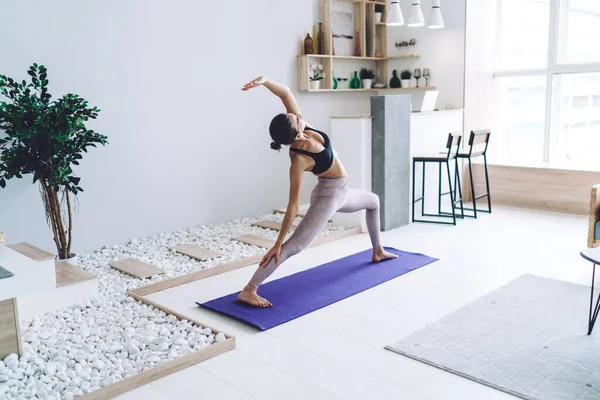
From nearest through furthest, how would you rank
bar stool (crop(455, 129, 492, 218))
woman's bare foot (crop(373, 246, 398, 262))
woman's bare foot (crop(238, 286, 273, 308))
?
1. woman's bare foot (crop(238, 286, 273, 308))
2. woman's bare foot (crop(373, 246, 398, 262))
3. bar stool (crop(455, 129, 492, 218))

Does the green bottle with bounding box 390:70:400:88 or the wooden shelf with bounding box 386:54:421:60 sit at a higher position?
the wooden shelf with bounding box 386:54:421:60

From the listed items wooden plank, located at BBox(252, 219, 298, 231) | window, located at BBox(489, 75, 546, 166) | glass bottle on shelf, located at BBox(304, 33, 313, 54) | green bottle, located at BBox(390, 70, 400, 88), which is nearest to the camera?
wooden plank, located at BBox(252, 219, 298, 231)

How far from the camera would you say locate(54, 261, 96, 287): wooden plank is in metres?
3.45

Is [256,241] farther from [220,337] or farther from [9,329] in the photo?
[9,329]

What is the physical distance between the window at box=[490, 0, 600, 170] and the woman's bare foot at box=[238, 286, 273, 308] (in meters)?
4.09

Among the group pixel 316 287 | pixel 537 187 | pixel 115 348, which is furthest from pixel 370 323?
pixel 537 187

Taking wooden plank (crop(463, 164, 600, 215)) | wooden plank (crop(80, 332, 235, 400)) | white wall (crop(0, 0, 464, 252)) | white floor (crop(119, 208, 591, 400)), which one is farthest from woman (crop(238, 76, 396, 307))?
wooden plank (crop(463, 164, 600, 215))

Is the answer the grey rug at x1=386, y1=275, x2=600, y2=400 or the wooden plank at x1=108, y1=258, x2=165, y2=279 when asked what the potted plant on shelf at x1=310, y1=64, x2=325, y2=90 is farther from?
the grey rug at x1=386, y1=275, x2=600, y2=400

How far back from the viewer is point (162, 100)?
5.02 m

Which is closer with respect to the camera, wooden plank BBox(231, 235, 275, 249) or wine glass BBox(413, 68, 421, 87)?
wooden plank BBox(231, 235, 275, 249)

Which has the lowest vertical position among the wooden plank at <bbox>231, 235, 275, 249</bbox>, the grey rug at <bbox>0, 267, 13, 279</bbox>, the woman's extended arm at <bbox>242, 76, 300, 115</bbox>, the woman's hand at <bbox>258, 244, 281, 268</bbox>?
the wooden plank at <bbox>231, 235, 275, 249</bbox>

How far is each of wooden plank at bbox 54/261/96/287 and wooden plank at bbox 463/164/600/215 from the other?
177 inches

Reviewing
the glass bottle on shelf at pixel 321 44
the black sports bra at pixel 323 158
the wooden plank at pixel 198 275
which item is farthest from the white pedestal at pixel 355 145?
the black sports bra at pixel 323 158

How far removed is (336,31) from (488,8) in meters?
1.88
